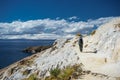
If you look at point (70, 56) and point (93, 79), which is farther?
point (70, 56)

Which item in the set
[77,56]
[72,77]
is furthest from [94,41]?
[72,77]

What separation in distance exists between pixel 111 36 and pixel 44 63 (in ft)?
53.8

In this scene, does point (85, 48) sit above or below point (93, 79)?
above

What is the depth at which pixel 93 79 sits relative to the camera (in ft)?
79.6

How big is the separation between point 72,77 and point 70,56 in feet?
43.5

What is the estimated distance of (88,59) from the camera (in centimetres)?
3294

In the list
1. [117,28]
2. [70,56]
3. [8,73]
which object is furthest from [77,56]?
[8,73]

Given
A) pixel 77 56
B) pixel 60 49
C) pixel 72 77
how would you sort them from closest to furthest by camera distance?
pixel 72 77, pixel 77 56, pixel 60 49

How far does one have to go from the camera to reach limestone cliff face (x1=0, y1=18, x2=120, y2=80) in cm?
2667

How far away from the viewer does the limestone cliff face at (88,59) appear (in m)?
26.7

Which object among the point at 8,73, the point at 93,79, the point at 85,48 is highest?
the point at 85,48

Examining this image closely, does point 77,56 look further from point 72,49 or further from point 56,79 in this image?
point 56,79

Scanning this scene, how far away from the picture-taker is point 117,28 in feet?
114

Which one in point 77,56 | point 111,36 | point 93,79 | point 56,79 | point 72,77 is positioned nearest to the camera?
point 93,79
